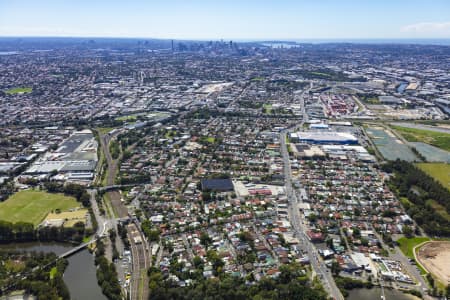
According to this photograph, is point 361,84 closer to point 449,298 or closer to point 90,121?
point 90,121

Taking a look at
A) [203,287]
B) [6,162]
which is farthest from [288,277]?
[6,162]

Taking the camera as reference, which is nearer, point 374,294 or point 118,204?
point 374,294

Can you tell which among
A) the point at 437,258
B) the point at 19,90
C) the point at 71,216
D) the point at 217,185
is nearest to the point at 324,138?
the point at 217,185

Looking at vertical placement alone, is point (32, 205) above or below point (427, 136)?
below

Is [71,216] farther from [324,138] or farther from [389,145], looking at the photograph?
[389,145]

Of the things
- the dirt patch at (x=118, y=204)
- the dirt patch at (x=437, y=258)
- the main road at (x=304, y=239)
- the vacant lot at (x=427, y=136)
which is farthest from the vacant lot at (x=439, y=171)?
the dirt patch at (x=118, y=204)

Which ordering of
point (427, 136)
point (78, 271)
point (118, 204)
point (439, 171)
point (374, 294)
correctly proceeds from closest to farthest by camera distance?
point (374, 294) → point (78, 271) → point (118, 204) → point (439, 171) → point (427, 136)

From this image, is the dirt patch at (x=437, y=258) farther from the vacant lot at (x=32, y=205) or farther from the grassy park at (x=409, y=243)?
the vacant lot at (x=32, y=205)

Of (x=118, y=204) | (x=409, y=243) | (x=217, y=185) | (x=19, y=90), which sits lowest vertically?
(x=409, y=243)

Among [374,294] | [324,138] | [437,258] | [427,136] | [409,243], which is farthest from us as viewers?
[427,136]
